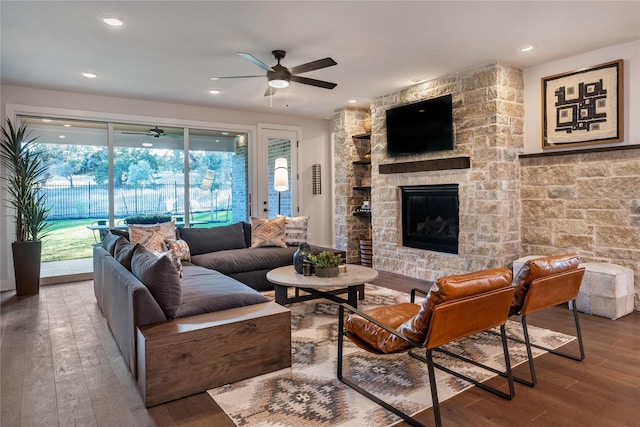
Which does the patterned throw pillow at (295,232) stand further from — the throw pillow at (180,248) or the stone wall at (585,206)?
the stone wall at (585,206)

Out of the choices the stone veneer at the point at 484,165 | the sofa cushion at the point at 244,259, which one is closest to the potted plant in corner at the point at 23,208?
the sofa cushion at the point at 244,259

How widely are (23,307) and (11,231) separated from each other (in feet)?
4.74

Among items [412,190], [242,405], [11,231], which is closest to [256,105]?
[412,190]

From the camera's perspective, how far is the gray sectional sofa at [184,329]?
2.20 meters

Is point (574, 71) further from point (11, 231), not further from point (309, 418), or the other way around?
point (11, 231)

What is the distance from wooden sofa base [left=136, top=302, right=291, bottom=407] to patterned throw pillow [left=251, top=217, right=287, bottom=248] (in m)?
2.54

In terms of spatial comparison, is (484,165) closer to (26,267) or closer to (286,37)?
(286,37)

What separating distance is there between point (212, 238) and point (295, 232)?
109 centimetres

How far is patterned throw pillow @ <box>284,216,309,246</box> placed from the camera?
Result: 17.5ft

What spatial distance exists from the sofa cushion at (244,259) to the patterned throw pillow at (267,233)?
0.15 metres

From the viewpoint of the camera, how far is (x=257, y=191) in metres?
6.78

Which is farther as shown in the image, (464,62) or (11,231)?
(11,231)

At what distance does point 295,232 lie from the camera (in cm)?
535

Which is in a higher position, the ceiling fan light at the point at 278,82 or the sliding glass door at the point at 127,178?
the ceiling fan light at the point at 278,82
